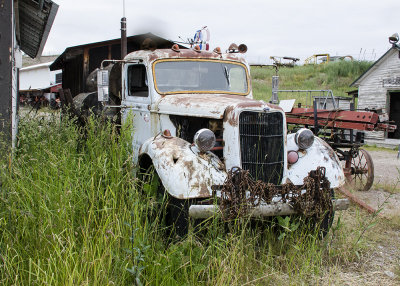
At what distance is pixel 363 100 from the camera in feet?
63.1

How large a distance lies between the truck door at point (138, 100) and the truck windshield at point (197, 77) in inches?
11.0

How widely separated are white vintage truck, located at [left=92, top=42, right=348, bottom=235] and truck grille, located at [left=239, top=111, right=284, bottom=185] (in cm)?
1

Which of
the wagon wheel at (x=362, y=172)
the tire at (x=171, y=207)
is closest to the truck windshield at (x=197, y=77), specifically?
the tire at (x=171, y=207)

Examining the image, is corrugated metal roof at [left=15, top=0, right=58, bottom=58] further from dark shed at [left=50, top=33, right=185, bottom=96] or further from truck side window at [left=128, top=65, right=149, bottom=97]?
truck side window at [left=128, top=65, right=149, bottom=97]

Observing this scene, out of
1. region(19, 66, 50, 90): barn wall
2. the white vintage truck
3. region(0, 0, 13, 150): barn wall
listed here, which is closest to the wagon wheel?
the white vintage truck

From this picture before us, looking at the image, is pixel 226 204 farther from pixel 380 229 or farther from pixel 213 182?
pixel 380 229

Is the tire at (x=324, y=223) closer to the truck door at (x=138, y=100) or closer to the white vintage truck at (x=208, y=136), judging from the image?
the white vintage truck at (x=208, y=136)

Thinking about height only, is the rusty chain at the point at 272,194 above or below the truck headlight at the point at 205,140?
below

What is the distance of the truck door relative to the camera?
562 cm

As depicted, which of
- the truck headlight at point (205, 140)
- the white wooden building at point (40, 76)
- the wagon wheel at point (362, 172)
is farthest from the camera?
the white wooden building at point (40, 76)

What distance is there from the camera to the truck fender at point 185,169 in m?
3.82

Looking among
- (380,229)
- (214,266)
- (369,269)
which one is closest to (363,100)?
(380,229)

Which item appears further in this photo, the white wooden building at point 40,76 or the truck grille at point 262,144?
the white wooden building at point 40,76

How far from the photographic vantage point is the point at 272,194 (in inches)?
152
